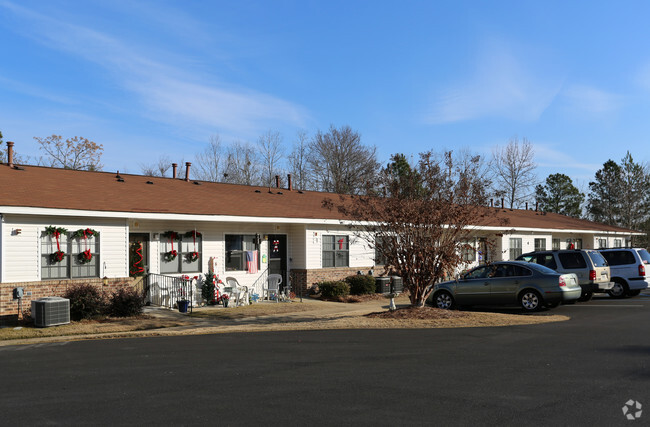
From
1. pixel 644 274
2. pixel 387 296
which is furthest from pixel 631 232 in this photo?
pixel 387 296

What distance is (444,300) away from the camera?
56.4ft

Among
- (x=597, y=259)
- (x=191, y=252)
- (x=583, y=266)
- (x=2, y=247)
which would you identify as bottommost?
(x=583, y=266)

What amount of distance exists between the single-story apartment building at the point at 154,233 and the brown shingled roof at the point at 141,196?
4cm

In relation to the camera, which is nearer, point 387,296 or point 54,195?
point 54,195

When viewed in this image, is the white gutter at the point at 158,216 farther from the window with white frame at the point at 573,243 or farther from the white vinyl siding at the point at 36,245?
the window with white frame at the point at 573,243

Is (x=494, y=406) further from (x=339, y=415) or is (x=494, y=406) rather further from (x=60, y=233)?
(x=60, y=233)

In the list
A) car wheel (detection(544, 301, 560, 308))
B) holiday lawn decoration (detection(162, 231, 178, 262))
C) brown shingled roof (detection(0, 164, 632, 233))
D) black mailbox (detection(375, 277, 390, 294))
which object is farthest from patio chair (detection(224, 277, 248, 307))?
car wheel (detection(544, 301, 560, 308))

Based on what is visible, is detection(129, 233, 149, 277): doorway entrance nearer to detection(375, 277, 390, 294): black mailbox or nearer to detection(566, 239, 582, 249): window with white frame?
detection(375, 277, 390, 294): black mailbox

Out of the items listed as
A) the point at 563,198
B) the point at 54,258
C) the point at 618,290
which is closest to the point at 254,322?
the point at 54,258

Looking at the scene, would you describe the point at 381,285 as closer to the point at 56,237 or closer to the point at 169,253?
the point at 169,253

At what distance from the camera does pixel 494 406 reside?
6.36 metres

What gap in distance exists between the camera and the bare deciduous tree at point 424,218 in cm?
1473

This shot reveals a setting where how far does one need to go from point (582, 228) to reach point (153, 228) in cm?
2709

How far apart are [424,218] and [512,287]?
370cm
